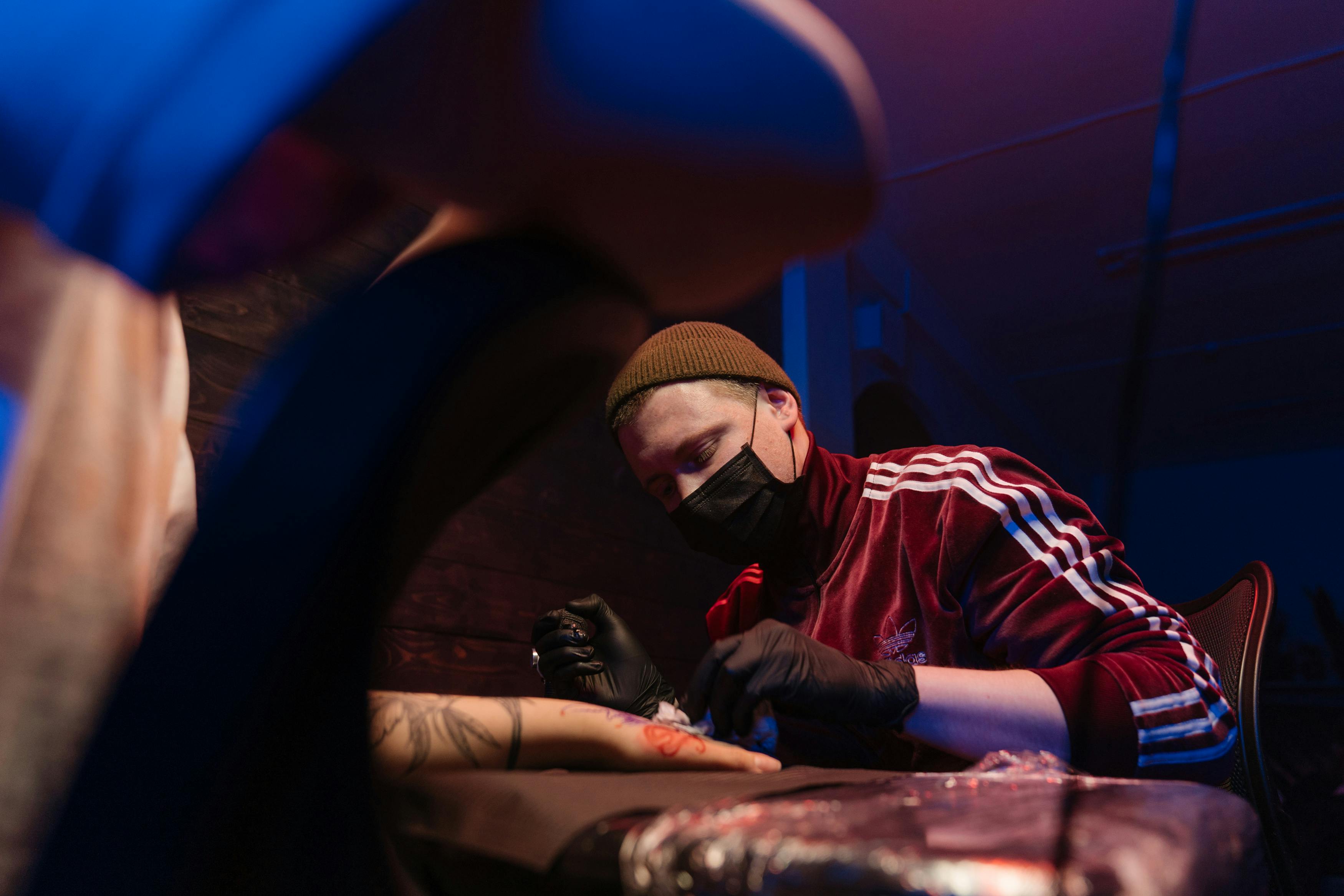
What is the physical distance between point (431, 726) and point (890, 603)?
30.5 inches

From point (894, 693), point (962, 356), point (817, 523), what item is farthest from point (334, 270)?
point (962, 356)

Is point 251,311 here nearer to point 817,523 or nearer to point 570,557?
point 570,557

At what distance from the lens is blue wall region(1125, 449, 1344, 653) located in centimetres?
563

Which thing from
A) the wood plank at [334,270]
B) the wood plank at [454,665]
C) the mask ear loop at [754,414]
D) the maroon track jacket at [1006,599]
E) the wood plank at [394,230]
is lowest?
the wood plank at [454,665]

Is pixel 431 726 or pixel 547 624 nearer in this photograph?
pixel 431 726

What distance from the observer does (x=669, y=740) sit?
0.61 metres

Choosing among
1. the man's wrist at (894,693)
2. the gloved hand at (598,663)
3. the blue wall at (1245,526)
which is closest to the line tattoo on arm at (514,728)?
the man's wrist at (894,693)

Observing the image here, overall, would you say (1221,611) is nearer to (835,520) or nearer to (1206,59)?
(835,520)

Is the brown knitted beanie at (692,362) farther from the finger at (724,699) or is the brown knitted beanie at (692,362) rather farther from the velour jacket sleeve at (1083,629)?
the finger at (724,699)

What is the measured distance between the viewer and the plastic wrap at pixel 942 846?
289 millimetres

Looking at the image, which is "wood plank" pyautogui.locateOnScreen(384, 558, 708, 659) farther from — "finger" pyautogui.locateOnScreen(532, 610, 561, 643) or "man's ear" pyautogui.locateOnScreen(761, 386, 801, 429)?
"man's ear" pyautogui.locateOnScreen(761, 386, 801, 429)

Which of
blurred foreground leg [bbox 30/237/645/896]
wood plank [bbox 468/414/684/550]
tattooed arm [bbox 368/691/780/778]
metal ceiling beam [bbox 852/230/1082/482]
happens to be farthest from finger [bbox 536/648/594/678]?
metal ceiling beam [bbox 852/230/1082/482]

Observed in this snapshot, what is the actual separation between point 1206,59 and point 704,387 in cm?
244

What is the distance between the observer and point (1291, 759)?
13.1 ft
